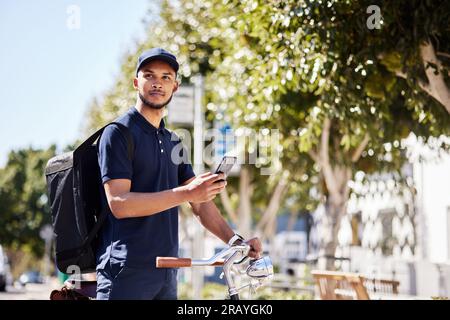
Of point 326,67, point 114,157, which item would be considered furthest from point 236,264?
point 326,67

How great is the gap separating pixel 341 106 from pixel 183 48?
956cm

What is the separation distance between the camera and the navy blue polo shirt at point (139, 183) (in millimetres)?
3225

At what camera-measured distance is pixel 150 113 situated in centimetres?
353

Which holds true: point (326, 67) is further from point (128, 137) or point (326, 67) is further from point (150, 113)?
point (128, 137)

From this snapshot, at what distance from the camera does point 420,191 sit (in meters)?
20.2

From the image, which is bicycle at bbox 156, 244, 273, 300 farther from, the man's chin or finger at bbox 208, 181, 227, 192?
A: the man's chin

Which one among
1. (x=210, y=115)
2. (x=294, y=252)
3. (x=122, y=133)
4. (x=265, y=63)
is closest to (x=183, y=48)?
(x=210, y=115)

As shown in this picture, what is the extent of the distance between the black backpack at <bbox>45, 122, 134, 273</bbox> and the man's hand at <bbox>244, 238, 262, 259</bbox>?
0.64 meters

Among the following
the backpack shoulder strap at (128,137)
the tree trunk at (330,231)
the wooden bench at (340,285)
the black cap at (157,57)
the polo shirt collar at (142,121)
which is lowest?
the wooden bench at (340,285)

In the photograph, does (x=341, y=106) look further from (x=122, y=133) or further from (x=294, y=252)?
(x=294, y=252)

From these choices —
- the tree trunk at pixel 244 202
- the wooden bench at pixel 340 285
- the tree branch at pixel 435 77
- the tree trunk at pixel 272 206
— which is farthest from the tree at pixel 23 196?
the tree branch at pixel 435 77

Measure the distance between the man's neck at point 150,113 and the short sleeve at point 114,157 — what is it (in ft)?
0.80

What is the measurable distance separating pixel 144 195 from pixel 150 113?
53 cm

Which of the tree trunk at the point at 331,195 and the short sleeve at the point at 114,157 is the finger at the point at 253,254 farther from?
the tree trunk at the point at 331,195
